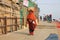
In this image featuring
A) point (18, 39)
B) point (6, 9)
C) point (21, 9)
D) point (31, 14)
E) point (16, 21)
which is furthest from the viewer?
point (21, 9)

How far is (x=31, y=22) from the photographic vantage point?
15.5 metres

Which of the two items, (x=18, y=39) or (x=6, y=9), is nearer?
(x=18, y=39)

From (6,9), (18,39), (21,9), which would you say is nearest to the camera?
(18,39)

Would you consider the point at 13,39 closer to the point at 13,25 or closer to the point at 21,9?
the point at 13,25

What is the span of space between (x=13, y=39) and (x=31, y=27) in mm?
2860

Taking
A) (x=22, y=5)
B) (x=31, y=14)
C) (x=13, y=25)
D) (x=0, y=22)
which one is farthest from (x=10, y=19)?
(x=22, y=5)

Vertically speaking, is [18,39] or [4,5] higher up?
[4,5]

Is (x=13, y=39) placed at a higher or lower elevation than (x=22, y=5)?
lower

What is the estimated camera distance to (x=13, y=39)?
13.1m

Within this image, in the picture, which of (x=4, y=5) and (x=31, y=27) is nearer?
(x=31, y=27)

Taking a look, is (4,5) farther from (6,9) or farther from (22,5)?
(22,5)

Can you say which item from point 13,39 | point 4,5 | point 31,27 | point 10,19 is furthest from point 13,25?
point 13,39

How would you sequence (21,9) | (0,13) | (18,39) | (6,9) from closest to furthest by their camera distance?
(18,39), (0,13), (6,9), (21,9)

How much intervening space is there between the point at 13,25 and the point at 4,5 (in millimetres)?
2151
